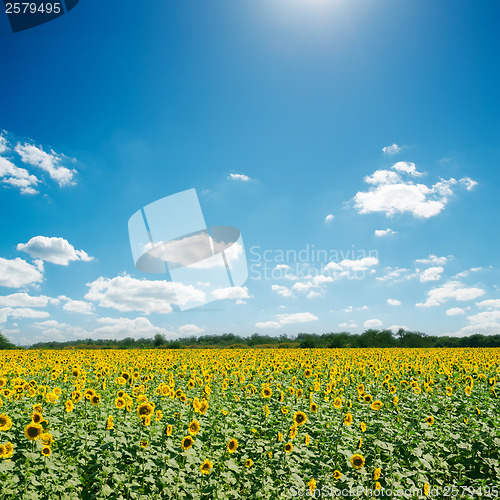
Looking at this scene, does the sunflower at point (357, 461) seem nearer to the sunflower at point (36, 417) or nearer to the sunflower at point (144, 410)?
the sunflower at point (144, 410)

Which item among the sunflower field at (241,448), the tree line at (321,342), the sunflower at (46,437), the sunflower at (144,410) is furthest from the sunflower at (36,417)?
the tree line at (321,342)

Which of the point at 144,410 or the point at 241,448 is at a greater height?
the point at 144,410

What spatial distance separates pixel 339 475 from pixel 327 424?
210 cm

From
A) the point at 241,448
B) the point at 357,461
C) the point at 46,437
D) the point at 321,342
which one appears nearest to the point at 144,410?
the point at 46,437

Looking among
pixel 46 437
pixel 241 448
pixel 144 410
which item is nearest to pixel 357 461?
pixel 241 448

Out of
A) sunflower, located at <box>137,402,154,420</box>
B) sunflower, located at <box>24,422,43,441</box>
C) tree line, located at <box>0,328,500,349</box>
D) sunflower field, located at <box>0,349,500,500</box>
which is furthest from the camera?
tree line, located at <box>0,328,500,349</box>

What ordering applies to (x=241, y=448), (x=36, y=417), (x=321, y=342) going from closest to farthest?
(x=36, y=417), (x=241, y=448), (x=321, y=342)

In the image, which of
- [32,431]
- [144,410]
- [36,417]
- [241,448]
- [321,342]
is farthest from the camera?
[321,342]

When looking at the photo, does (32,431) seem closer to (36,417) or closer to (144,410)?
(36,417)

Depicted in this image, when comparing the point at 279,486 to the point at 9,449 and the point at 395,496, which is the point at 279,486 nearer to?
the point at 395,496

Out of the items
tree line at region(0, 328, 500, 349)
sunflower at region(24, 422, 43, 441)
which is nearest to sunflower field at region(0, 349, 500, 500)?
sunflower at region(24, 422, 43, 441)

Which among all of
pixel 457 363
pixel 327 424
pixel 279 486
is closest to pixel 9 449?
pixel 279 486

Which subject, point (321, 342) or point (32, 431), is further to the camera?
point (321, 342)

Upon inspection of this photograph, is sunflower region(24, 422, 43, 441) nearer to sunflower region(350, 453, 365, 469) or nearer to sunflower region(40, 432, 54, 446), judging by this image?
sunflower region(40, 432, 54, 446)
